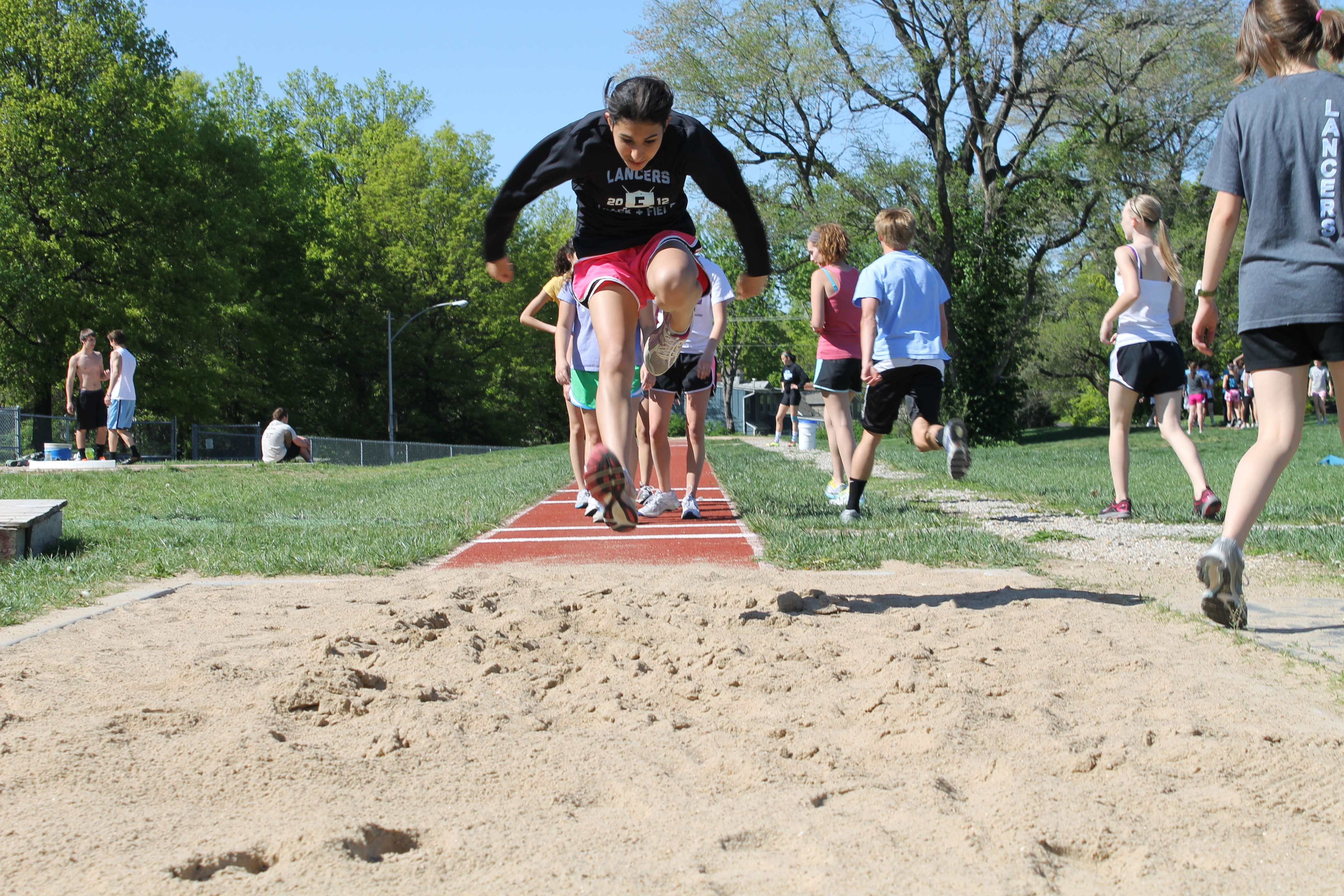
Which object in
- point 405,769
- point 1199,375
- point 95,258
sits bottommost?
point 405,769

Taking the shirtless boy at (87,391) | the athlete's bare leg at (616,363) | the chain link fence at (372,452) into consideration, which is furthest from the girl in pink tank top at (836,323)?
the chain link fence at (372,452)

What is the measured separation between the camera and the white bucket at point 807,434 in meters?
19.2

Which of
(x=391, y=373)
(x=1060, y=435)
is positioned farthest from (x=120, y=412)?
(x=391, y=373)

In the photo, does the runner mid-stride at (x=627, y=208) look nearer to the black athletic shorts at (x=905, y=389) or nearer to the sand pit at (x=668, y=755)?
the sand pit at (x=668, y=755)

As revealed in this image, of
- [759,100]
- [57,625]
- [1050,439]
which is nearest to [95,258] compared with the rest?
[759,100]

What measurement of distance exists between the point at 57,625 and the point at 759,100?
84.5 feet

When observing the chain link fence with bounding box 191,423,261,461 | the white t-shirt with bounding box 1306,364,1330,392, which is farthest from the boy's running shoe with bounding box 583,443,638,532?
the white t-shirt with bounding box 1306,364,1330,392

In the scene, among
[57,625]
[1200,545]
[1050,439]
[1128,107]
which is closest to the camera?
[57,625]

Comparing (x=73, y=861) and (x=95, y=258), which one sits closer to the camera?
(x=73, y=861)

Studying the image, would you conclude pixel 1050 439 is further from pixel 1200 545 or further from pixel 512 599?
pixel 512 599

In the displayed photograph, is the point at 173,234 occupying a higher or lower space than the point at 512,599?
higher

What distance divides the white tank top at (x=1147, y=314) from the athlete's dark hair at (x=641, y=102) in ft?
12.6

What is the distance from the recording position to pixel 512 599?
13.4ft

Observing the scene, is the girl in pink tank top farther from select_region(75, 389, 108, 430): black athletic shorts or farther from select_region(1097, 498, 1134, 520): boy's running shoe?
select_region(75, 389, 108, 430): black athletic shorts
